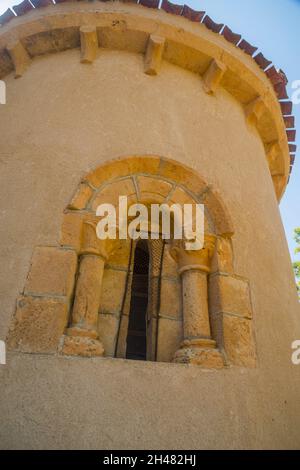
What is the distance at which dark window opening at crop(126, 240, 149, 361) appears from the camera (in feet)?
7.90

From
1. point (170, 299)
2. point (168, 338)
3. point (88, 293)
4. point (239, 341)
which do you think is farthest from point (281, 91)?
point (88, 293)

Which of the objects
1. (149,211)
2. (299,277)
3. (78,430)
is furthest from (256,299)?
(299,277)

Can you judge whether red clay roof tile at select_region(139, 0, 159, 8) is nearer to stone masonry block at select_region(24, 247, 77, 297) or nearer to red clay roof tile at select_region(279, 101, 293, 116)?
red clay roof tile at select_region(279, 101, 293, 116)

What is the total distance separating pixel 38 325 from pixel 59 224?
27.2 inches

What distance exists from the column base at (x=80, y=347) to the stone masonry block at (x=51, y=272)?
270mm

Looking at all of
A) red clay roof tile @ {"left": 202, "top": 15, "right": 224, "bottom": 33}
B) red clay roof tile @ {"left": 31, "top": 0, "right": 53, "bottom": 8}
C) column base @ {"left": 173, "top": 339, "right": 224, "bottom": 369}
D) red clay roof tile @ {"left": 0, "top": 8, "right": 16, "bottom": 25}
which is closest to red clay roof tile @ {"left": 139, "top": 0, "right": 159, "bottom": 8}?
red clay roof tile @ {"left": 202, "top": 15, "right": 224, "bottom": 33}

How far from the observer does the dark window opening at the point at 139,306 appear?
2.41 metres

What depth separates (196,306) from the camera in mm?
2281

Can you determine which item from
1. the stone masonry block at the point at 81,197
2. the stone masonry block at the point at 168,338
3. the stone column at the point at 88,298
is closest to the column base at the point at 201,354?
the stone masonry block at the point at 168,338

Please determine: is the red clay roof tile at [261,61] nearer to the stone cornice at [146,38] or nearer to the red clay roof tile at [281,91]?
the stone cornice at [146,38]

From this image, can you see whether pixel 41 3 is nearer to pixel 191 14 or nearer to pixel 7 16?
pixel 7 16

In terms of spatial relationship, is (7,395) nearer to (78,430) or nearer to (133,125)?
(78,430)

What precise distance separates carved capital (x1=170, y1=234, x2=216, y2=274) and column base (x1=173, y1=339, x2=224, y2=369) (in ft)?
1.72

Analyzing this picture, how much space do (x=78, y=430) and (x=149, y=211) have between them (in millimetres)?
1604
